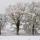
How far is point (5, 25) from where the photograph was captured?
128 centimetres

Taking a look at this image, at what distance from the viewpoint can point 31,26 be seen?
1299mm

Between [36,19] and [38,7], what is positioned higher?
[38,7]

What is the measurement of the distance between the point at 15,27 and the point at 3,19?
190mm

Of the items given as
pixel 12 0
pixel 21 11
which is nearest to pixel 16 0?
pixel 12 0

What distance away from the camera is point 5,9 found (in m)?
1.29

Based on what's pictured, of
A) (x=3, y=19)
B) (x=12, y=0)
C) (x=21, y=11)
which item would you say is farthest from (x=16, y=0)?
(x=3, y=19)

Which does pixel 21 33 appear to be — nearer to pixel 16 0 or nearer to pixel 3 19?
pixel 3 19
